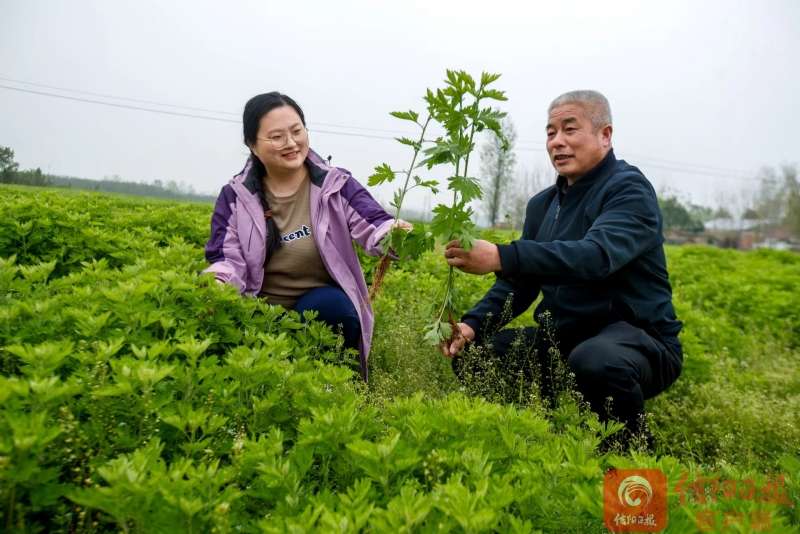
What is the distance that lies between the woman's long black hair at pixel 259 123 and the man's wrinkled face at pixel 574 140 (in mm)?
1481

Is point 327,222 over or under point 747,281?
over

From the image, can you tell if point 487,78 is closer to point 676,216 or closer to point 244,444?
point 244,444

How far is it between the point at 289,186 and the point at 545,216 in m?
1.60

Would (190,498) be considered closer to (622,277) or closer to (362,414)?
(362,414)

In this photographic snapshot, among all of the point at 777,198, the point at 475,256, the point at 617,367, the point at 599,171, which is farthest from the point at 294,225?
the point at 777,198

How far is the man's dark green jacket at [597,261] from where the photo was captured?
255 cm

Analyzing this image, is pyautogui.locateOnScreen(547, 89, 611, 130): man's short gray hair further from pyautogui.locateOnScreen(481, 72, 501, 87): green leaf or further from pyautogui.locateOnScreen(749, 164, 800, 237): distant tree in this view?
pyautogui.locateOnScreen(749, 164, 800, 237): distant tree

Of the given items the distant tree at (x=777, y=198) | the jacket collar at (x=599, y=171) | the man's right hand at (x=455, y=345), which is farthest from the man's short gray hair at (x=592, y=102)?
the distant tree at (x=777, y=198)

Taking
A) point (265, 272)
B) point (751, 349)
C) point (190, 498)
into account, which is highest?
point (265, 272)

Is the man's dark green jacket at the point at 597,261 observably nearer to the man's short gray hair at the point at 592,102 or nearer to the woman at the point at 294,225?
the man's short gray hair at the point at 592,102

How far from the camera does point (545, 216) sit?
11.3 ft

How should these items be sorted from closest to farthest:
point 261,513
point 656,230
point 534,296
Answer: point 261,513 < point 656,230 < point 534,296

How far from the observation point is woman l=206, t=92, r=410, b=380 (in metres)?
3.20

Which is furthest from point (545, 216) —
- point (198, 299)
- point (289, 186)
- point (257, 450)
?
point (257, 450)
